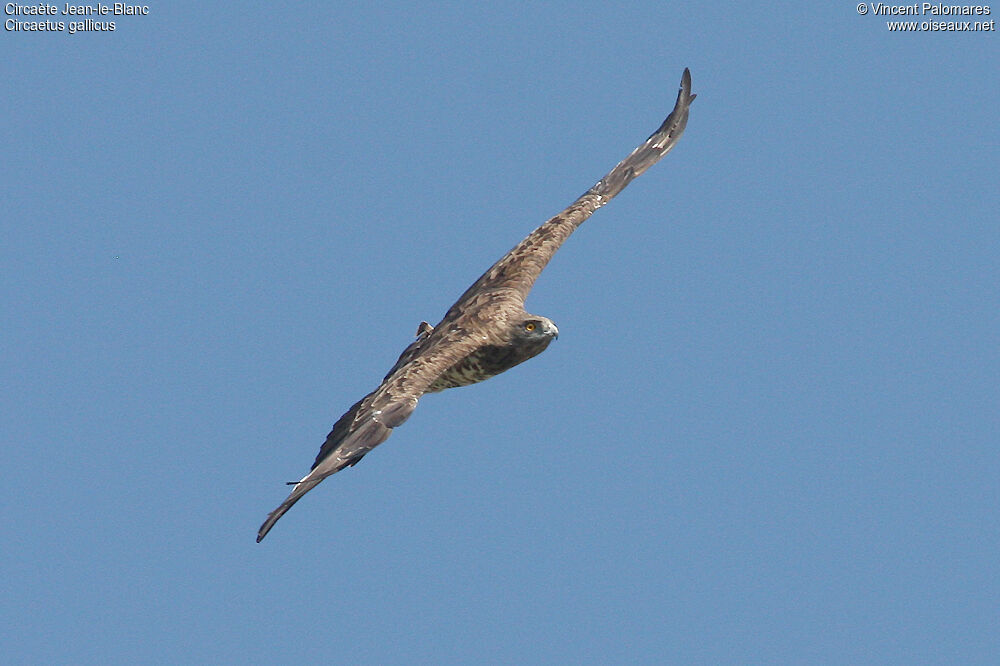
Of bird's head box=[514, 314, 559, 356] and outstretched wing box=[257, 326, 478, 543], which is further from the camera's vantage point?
bird's head box=[514, 314, 559, 356]

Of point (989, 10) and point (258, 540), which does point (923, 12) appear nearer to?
point (989, 10)

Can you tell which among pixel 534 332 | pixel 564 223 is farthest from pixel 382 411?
pixel 564 223

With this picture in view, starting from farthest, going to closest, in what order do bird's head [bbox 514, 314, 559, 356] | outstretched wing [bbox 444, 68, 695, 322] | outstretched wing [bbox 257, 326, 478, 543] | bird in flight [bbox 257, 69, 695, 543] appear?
outstretched wing [bbox 444, 68, 695, 322] < bird's head [bbox 514, 314, 559, 356] < bird in flight [bbox 257, 69, 695, 543] < outstretched wing [bbox 257, 326, 478, 543]

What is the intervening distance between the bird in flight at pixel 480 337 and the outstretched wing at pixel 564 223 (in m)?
0.01

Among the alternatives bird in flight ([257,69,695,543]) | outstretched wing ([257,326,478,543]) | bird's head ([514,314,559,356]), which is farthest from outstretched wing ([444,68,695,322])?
outstretched wing ([257,326,478,543])

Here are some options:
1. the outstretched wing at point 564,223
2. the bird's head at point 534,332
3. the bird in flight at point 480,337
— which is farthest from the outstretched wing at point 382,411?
the outstretched wing at point 564,223

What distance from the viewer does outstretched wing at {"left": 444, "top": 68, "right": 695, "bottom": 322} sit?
22.8 meters

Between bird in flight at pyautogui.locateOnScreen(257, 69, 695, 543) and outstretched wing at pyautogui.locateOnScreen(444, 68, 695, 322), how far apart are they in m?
0.01

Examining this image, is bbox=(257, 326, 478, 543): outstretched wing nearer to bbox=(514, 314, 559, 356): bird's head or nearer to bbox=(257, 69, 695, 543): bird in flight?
bbox=(257, 69, 695, 543): bird in flight

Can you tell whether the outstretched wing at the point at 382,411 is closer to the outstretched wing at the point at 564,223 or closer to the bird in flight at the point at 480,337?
the bird in flight at the point at 480,337

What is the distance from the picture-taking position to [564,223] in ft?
77.9

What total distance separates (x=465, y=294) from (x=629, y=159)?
3943 mm

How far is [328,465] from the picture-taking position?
18.5 m

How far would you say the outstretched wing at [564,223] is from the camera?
22.8 m
